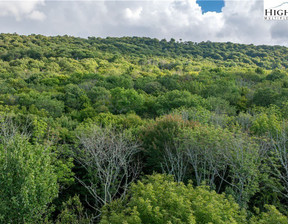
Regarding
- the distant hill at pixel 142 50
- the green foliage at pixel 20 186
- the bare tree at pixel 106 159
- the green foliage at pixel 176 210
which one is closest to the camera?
the green foliage at pixel 176 210

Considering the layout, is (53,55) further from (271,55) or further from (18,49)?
(271,55)

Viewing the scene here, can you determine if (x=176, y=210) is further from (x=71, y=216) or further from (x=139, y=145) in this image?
(x=139, y=145)

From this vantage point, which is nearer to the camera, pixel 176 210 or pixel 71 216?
pixel 176 210

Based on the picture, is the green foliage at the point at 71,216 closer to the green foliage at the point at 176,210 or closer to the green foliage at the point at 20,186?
the green foliage at the point at 20,186

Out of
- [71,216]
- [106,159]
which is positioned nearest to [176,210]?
[71,216]

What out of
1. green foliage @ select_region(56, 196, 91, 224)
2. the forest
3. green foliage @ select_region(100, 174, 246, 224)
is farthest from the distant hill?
green foliage @ select_region(100, 174, 246, 224)

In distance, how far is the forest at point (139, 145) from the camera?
10578mm

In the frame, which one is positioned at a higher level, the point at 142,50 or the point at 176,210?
the point at 142,50

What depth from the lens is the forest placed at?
34.7 feet

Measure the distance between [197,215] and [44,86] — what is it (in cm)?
5326

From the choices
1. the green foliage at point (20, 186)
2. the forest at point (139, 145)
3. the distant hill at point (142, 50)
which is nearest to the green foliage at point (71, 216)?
the forest at point (139, 145)

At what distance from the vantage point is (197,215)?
347 inches

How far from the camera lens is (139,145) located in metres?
19.5

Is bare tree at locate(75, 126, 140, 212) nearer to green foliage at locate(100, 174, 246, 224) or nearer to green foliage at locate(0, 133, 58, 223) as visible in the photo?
green foliage at locate(0, 133, 58, 223)
